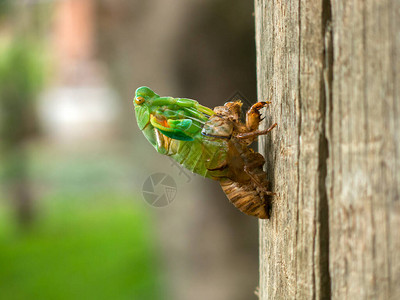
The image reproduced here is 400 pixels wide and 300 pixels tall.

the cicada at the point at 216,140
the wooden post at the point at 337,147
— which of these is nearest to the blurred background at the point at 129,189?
the cicada at the point at 216,140

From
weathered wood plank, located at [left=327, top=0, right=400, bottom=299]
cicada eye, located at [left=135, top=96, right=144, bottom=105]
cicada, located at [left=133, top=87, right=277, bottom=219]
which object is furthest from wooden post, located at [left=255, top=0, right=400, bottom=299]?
cicada eye, located at [left=135, top=96, right=144, bottom=105]

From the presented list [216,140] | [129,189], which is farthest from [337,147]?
[129,189]

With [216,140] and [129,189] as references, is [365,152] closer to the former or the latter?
[216,140]

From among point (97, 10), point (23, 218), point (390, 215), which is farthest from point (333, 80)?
point (23, 218)

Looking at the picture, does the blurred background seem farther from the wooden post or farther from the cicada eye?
the wooden post

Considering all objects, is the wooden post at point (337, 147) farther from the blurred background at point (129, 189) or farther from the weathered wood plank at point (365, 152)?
the blurred background at point (129, 189)

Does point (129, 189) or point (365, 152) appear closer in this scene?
point (365, 152)
